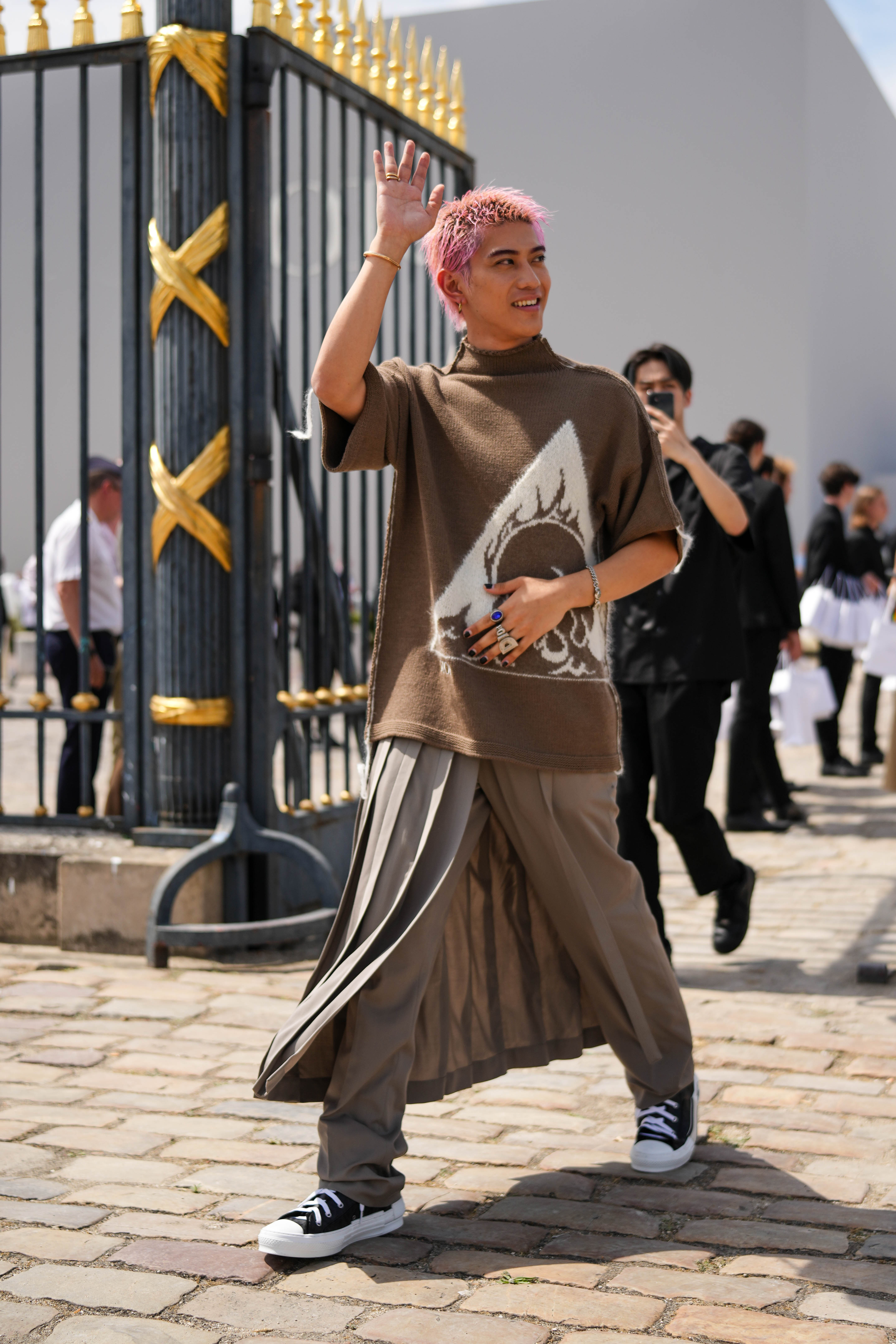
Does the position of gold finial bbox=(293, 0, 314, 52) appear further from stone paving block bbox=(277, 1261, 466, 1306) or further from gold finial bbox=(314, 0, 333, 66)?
stone paving block bbox=(277, 1261, 466, 1306)

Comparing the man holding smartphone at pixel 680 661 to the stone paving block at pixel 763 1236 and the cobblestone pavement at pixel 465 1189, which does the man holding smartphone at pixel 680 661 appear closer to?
the cobblestone pavement at pixel 465 1189

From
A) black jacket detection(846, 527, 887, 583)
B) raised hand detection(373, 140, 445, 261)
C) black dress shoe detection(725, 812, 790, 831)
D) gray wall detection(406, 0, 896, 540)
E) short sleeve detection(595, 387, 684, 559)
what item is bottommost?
black dress shoe detection(725, 812, 790, 831)

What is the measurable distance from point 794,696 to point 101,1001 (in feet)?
21.2

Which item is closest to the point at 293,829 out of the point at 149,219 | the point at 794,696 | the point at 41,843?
the point at 41,843

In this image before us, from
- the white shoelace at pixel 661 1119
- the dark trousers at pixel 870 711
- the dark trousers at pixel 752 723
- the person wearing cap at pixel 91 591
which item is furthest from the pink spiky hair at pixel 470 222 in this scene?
the dark trousers at pixel 870 711

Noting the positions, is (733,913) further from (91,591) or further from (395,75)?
(91,591)

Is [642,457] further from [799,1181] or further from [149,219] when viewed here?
[149,219]

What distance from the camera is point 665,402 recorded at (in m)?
4.73

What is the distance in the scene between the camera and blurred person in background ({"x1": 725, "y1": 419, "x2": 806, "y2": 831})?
7711 millimetres

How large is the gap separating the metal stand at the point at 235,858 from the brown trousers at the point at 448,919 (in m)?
2.07

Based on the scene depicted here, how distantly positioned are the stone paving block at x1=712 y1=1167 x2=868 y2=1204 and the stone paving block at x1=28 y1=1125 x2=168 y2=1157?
124 cm

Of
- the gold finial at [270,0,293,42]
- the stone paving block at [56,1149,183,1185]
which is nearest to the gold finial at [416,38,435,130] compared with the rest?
the gold finial at [270,0,293,42]

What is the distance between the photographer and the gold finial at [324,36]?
5770 mm

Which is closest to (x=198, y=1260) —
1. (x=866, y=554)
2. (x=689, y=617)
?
(x=689, y=617)
